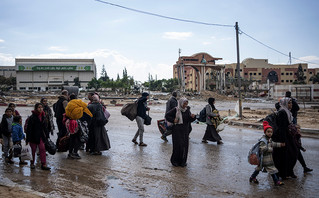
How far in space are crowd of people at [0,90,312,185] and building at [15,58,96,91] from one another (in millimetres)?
116084

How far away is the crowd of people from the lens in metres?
5.42

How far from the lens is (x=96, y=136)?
775cm

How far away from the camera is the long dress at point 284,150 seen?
5434mm

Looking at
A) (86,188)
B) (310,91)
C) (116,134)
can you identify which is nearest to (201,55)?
(310,91)

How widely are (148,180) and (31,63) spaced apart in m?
130

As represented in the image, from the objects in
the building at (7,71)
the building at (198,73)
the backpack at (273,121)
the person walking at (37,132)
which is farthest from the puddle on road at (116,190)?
the building at (7,71)

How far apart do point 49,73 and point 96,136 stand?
407 feet

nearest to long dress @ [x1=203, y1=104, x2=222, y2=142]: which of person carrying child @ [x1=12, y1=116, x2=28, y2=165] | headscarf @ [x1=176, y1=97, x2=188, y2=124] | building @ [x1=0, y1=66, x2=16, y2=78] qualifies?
headscarf @ [x1=176, y1=97, x2=188, y2=124]

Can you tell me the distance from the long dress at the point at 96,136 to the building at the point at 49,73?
116m

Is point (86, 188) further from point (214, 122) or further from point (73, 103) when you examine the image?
point (214, 122)

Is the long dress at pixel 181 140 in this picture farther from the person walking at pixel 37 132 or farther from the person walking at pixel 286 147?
the person walking at pixel 37 132

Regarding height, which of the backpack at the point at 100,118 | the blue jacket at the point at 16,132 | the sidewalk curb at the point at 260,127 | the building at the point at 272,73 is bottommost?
the sidewalk curb at the point at 260,127

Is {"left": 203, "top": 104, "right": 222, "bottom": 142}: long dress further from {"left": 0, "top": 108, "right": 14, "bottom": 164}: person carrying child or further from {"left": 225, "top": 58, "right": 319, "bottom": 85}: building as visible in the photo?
Answer: {"left": 225, "top": 58, "right": 319, "bottom": 85}: building

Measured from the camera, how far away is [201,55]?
106000 mm
